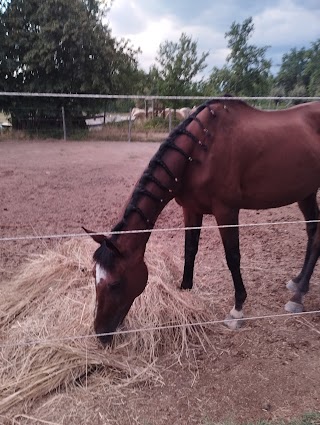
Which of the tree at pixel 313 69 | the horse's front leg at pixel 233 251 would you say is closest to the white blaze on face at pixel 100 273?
the horse's front leg at pixel 233 251

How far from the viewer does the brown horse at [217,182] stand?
2404 mm

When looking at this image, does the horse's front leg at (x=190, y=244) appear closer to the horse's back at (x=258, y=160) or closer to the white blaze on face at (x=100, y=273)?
the horse's back at (x=258, y=160)

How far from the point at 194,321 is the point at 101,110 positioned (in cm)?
1528

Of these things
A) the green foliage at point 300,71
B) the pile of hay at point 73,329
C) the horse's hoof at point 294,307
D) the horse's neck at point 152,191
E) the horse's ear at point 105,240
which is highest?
the green foliage at point 300,71

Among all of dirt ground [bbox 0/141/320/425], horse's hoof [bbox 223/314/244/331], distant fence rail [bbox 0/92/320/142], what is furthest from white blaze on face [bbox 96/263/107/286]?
distant fence rail [bbox 0/92/320/142]

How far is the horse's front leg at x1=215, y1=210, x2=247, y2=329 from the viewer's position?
285 cm

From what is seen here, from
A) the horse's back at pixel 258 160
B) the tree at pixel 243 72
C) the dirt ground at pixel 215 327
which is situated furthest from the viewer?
the tree at pixel 243 72

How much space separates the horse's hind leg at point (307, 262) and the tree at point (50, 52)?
44.2ft

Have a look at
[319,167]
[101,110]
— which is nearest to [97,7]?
[101,110]

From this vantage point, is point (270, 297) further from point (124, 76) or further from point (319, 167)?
point (124, 76)

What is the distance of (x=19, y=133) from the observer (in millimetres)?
14414

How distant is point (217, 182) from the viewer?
2.75 metres

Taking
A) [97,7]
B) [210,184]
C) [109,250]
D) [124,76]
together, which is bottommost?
[109,250]

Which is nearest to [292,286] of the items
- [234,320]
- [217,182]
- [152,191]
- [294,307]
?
[294,307]
